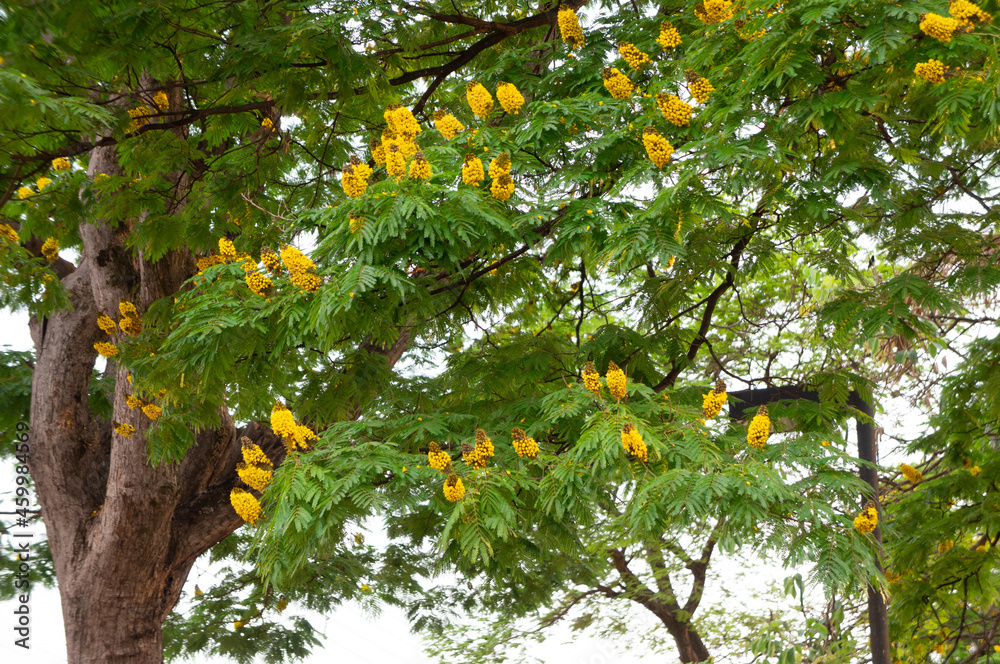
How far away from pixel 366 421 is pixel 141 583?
8.53 feet

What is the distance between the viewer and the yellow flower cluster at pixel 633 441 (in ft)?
8.82

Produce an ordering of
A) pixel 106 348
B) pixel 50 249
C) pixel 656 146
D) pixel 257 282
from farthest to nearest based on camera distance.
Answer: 1. pixel 50 249
2. pixel 106 348
3. pixel 257 282
4. pixel 656 146

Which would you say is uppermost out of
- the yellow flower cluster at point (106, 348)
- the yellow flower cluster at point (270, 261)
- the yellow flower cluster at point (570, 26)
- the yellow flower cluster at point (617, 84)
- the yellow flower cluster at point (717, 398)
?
the yellow flower cluster at point (106, 348)

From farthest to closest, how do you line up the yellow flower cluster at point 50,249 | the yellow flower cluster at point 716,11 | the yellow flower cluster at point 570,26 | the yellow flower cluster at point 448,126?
the yellow flower cluster at point 50,249 → the yellow flower cluster at point 570,26 → the yellow flower cluster at point 448,126 → the yellow flower cluster at point 716,11

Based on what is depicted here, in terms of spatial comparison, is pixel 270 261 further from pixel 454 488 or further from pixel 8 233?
pixel 8 233

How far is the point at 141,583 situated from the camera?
5102 millimetres

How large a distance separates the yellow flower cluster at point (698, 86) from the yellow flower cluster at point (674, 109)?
2.2 inches

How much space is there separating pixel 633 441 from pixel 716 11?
161cm

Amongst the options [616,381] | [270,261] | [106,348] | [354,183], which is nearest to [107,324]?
[106,348]

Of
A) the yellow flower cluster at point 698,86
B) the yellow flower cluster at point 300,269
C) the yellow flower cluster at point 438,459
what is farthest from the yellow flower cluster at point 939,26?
the yellow flower cluster at point 300,269

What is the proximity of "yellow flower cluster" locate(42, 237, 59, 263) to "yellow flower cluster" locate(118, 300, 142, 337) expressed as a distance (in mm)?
783

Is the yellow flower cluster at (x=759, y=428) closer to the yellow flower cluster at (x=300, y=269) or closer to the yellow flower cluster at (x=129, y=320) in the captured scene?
the yellow flower cluster at (x=300, y=269)

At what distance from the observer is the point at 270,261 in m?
3.23

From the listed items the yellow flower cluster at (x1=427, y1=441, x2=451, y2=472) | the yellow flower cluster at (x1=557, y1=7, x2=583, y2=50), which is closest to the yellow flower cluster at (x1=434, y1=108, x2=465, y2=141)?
the yellow flower cluster at (x1=557, y1=7, x2=583, y2=50)
